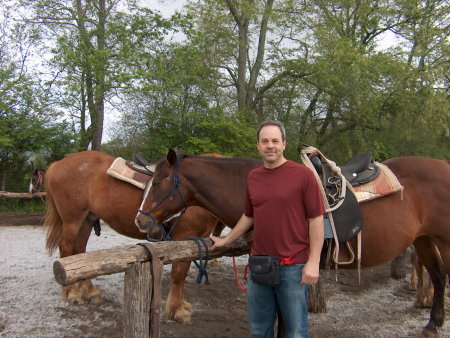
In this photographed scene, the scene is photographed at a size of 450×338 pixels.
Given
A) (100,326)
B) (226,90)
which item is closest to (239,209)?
(100,326)

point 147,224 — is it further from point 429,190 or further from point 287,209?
point 429,190

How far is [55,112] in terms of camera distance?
12.6m

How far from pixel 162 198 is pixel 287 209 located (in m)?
1.29

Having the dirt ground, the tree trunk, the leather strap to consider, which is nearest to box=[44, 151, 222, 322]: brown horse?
the dirt ground

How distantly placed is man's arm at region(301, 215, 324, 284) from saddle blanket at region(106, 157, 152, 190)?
2624 millimetres

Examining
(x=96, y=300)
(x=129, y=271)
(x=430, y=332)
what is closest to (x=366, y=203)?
(x=430, y=332)

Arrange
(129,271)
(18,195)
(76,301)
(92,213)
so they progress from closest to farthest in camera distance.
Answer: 1. (129,271)
2. (76,301)
3. (92,213)
4. (18,195)

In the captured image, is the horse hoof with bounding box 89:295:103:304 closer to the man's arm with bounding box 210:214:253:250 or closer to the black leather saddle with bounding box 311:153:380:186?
the man's arm with bounding box 210:214:253:250

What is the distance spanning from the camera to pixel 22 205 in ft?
39.8

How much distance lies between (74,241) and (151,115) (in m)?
8.12

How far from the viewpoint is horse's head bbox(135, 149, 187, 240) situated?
9.38ft

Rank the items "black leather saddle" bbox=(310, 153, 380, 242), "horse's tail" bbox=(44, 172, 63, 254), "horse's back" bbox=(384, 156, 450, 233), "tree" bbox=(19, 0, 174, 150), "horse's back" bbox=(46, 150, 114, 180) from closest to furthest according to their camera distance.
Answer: "black leather saddle" bbox=(310, 153, 380, 242), "horse's back" bbox=(384, 156, 450, 233), "horse's back" bbox=(46, 150, 114, 180), "horse's tail" bbox=(44, 172, 63, 254), "tree" bbox=(19, 0, 174, 150)

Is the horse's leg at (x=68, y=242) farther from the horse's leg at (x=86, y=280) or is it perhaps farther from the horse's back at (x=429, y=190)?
the horse's back at (x=429, y=190)

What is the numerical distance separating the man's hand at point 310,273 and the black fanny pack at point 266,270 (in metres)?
0.14
